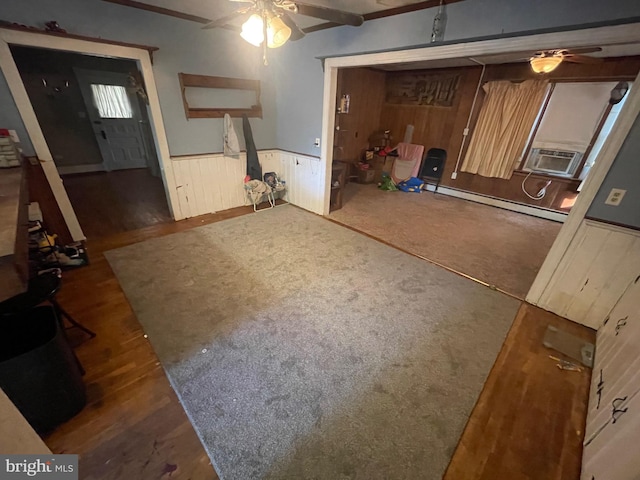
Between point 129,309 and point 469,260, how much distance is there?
3394 millimetres

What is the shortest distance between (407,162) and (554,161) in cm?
236

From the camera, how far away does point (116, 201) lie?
4.24m

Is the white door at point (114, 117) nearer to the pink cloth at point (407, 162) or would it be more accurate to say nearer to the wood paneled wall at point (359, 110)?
the wood paneled wall at point (359, 110)

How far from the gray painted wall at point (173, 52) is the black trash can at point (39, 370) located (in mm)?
2182

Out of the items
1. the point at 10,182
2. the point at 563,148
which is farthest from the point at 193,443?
the point at 563,148

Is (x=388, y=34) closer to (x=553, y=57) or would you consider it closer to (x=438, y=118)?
(x=553, y=57)

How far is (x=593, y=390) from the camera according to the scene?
1575 mm

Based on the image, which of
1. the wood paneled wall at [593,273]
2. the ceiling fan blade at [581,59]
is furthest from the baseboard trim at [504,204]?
the wood paneled wall at [593,273]

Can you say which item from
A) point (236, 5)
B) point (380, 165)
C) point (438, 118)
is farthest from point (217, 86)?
point (438, 118)

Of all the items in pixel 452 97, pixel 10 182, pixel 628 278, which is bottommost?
pixel 628 278

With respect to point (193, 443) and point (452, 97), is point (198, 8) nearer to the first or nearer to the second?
point (193, 443)

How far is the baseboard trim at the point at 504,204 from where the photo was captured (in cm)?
426

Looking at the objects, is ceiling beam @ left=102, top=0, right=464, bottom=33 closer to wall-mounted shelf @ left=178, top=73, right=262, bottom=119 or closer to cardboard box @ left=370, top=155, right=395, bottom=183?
wall-mounted shelf @ left=178, top=73, right=262, bottom=119

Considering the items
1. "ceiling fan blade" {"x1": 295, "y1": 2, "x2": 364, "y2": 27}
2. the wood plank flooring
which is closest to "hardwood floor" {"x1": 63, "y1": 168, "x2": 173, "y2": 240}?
"ceiling fan blade" {"x1": 295, "y1": 2, "x2": 364, "y2": 27}
